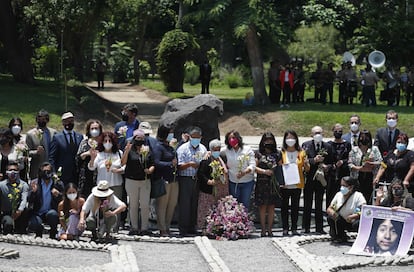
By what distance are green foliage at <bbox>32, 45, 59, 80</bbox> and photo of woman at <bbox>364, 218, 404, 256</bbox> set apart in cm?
3443

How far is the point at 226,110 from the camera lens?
103ft

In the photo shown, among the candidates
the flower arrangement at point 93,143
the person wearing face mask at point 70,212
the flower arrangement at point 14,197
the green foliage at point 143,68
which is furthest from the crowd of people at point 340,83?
the green foliage at point 143,68

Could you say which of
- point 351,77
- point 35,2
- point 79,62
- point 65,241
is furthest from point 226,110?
point 65,241

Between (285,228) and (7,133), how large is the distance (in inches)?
173

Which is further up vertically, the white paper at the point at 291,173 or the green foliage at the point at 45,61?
the green foliage at the point at 45,61

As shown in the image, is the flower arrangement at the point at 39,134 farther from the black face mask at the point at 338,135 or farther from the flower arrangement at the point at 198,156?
the black face mask at the point at 338,135

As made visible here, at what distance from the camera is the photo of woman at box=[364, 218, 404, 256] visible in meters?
12.6

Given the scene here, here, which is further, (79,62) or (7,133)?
(79,62)

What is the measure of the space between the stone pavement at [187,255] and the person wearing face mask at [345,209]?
0.77ft

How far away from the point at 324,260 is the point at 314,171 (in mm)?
2516

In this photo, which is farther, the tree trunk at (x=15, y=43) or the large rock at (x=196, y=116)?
the tree trunk at (x=15, y=43)

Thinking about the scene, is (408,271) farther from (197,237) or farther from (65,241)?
(65,241)

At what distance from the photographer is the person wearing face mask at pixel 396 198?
12850mm

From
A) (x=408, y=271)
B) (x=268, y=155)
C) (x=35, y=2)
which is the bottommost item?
(x=408, y=271)
